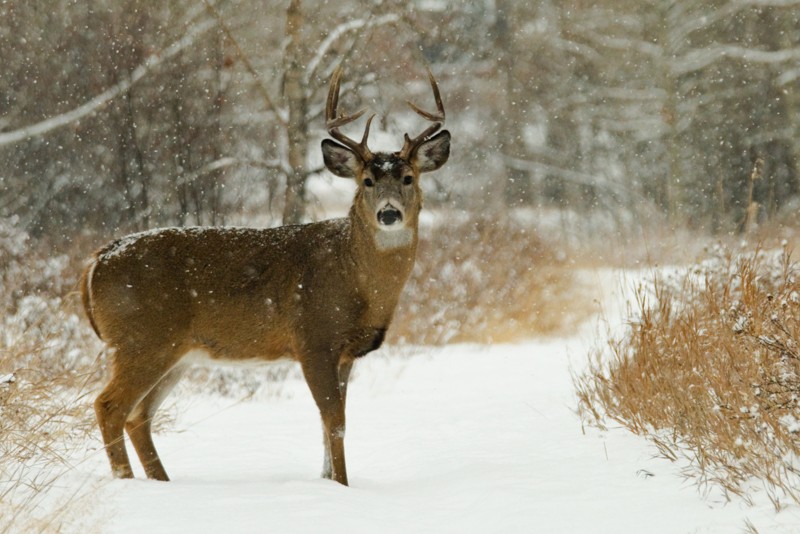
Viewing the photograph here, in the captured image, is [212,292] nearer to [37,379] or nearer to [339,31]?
[37,379]

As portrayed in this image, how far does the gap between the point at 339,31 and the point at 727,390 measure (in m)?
7.72

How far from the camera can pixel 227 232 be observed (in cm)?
645

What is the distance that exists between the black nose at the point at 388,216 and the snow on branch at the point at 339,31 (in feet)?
19.1

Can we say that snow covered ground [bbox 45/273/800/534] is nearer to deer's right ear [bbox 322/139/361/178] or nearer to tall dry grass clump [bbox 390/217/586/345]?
deer's right ear [bbox 322/139/361/178]

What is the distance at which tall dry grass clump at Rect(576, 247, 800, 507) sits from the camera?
4609mm

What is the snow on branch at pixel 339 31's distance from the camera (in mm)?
11430

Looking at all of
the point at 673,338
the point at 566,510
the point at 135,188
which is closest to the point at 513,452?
the point at 673,338

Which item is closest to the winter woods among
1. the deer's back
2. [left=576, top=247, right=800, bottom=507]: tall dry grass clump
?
[left=576, top=247, right=800, bottom=507]: tall dry grass clump

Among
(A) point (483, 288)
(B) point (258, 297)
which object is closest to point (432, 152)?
(B) point (258, 297)

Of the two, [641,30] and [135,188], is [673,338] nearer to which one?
[135,188]

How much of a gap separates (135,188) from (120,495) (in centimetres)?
799

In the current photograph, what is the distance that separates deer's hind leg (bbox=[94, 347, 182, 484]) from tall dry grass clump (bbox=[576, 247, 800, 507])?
2.97m

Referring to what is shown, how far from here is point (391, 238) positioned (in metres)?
6.25

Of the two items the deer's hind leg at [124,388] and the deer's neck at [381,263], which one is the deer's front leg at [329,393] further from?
the deer's hind leg at [124,388]
